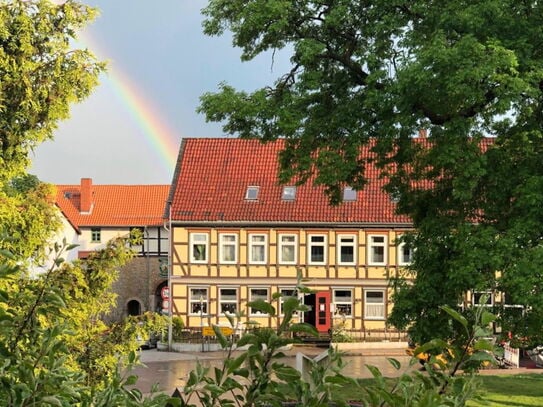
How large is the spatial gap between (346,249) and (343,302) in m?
2.41

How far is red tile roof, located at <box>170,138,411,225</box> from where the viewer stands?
108 feet

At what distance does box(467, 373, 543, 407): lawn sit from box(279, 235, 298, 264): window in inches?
515

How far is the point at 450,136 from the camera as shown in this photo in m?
11.8

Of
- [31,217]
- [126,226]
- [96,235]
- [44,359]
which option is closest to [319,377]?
[44,359]

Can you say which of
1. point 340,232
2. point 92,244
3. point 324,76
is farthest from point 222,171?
point 324,76

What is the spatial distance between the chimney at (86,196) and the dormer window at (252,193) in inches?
703

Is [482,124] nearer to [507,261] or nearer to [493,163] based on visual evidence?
[493,163]

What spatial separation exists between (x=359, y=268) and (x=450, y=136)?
21284 mm

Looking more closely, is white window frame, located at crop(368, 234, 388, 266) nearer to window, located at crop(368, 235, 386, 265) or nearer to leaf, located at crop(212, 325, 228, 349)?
window, located at crop(368, 235, 386, 265)

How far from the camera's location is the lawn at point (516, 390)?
16.3 metres

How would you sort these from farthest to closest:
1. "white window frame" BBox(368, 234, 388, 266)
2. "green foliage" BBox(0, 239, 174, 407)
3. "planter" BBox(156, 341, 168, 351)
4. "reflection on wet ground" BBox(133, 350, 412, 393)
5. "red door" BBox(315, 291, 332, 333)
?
"white window frame" BBox(368, 234, 388, 266), "red door" BBox(315, 291, 332, 333), "planter" BBox(156, 341, 168, 351), "reflection on wet ground" BBox(133, 350, 412, 393), "green foliage" BBox(0, 239, 174, 407)

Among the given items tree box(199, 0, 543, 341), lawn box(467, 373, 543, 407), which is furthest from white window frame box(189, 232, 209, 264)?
tree box(199, 0, 543, 341)

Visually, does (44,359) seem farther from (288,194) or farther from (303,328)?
(288,194)

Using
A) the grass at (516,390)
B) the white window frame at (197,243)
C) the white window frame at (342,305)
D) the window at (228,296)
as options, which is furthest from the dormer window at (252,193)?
the grass at (516,390)
